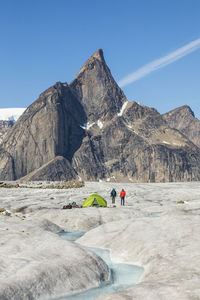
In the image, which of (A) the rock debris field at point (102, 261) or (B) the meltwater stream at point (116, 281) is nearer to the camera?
(A) the rock debris field at point (102, 261)

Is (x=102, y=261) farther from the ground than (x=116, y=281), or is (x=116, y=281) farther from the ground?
(x=102, y=261)

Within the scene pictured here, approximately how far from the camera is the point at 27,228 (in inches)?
596

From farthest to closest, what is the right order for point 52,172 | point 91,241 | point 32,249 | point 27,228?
1. point 52,172
2. point 91,241
3. point 27,228
4. point 32,249

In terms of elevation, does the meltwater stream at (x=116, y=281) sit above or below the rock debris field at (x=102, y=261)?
below

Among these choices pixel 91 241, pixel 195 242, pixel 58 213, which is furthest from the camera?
pixel 58 213

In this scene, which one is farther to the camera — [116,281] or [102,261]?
[102,261]

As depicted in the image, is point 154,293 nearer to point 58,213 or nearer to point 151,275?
point 151,275

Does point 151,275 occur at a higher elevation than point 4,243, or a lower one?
lower

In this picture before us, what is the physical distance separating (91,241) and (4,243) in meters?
5.42

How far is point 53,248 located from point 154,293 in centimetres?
533

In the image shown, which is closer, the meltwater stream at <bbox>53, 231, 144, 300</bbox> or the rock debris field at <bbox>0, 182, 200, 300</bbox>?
the rock debris field at <bbox>0, 182, 200, 300</bbox>

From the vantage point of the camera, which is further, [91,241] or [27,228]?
[91,241]

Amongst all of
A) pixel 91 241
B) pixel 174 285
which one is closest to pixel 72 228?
pixel 91 241

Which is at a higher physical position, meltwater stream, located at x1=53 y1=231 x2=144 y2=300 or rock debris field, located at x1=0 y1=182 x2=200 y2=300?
rock debris field, located at x1=0 y1=182 x2=200 y2=300
